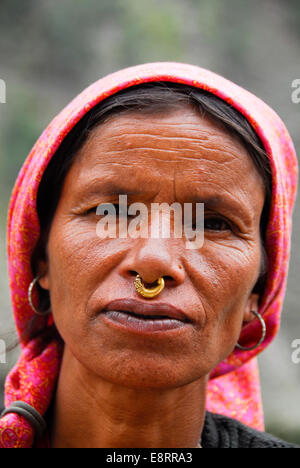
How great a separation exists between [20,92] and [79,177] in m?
6.30

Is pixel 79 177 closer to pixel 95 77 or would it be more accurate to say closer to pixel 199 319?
pixel 199 319

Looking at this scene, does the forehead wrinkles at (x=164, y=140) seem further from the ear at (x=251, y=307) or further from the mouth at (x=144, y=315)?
the ear at (x=251, y=307)

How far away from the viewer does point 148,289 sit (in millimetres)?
1877

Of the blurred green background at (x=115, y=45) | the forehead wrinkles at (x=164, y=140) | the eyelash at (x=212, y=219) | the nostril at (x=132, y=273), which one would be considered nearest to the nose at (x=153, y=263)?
the nostril at (x=132, y=273)

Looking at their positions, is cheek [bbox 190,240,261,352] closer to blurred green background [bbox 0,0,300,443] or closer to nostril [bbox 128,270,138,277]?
nostril [bbox 128,270,138,277]

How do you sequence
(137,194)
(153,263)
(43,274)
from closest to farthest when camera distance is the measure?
(153,263) → (137,194) → (43,274)

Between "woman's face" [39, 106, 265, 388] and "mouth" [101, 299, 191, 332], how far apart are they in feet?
0.07

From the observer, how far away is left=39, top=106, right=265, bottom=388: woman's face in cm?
192

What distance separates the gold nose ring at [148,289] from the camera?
6.13 ft

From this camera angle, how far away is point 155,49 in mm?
8453

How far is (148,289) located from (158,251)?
142mm

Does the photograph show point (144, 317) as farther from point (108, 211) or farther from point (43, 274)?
point (43, 274)

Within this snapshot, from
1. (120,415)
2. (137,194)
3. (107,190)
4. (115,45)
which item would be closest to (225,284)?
(137,194)
